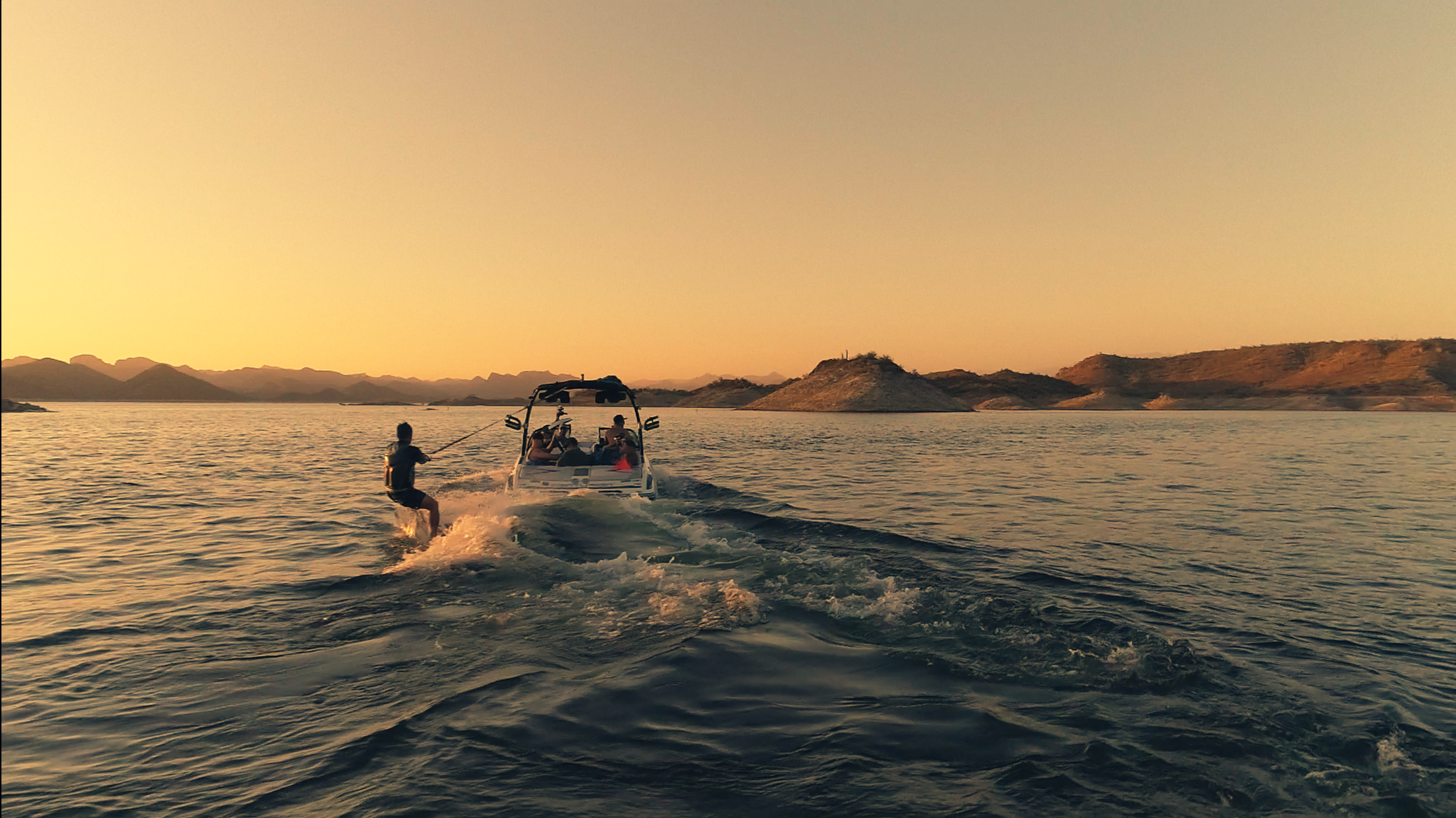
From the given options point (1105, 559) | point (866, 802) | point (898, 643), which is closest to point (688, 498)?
point (1105, 559)

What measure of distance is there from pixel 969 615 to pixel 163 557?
552 inches

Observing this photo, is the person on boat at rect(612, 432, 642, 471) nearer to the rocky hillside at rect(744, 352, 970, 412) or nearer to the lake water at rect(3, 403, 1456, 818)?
the lake water at rect(3, 403, 1456, 818)

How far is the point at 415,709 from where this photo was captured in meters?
6.26

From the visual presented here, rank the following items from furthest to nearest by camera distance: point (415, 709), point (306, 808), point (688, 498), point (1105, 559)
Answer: point (688, 498) < point (1105, 559) < point (415, 709) < point (306, 808)

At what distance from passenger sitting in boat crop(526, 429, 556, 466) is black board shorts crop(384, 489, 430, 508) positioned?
2901 mm

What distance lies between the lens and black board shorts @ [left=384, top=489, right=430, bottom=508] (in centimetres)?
1409

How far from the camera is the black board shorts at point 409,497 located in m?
14.1

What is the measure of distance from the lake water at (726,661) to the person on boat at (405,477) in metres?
0.84

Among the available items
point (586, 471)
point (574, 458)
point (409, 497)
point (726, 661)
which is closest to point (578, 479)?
point (586, 471)

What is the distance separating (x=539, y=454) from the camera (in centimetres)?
1714

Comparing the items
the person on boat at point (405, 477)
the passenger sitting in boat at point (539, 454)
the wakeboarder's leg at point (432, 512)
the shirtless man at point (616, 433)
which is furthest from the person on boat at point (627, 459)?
the person on boat at point (405, 477)

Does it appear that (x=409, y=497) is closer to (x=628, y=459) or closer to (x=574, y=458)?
(x=574, y=458)

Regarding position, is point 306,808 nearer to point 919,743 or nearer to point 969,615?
point 919,743

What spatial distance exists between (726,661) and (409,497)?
9143 mm
